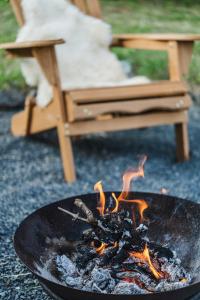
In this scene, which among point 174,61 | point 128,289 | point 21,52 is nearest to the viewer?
point 128,289

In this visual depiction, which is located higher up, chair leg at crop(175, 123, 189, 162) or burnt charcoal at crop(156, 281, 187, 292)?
burnt charcoal at crop(156, 281, 187, 292)

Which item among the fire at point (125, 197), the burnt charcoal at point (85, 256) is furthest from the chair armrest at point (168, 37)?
the burnt charcoal at point (85, 256)

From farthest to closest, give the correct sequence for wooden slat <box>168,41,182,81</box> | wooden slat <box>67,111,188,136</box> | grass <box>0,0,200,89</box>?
grass <box>0,0,200,89</box> → wooden slat <box>168,41,182,81</box> → wooden slat <box>67,111,188,136</box>

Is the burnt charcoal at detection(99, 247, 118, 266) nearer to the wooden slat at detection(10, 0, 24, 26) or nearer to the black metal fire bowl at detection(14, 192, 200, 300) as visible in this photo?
the black metal fire bowl at detection(14, 192, 200, 300)

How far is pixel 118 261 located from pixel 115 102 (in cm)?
146

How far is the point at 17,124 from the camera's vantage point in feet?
11.8

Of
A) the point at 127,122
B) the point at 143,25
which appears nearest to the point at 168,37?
the point at 127,122

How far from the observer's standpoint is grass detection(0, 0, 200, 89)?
4.64m

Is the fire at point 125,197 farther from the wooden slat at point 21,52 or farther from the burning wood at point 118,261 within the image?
the wooden slat at point 21,52

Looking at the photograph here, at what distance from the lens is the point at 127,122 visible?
3084 millimetres

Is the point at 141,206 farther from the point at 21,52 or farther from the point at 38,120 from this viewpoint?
the point at 38,120

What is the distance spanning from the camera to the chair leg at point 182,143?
3.31 meters

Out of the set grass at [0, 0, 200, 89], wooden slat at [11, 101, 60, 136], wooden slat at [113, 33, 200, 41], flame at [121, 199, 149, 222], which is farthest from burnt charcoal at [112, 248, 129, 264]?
grass at [0, 0, 200, 89]

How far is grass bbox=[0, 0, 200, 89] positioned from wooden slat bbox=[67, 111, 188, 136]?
4.01 feet
